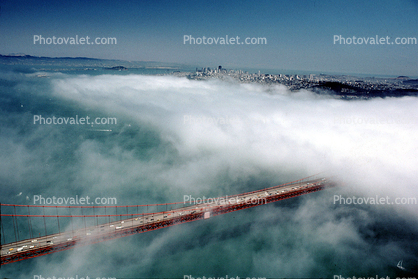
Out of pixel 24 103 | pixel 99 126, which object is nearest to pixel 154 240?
pixel 99 126

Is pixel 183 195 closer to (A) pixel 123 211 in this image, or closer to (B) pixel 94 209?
(A) pixel 123 211

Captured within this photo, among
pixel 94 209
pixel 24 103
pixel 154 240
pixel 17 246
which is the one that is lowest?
pixel 154 240

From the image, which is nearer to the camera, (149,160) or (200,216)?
(200,216)

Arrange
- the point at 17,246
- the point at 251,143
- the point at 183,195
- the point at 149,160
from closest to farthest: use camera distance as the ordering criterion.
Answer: the point at 17,246, the point at 183,195, the point at 149,160, the point at 251,143

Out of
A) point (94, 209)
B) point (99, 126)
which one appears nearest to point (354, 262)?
point (94, 209)

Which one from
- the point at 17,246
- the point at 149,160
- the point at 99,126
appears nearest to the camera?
the point at 17,246

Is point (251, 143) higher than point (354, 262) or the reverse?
higher

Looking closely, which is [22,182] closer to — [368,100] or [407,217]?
[407,217]
